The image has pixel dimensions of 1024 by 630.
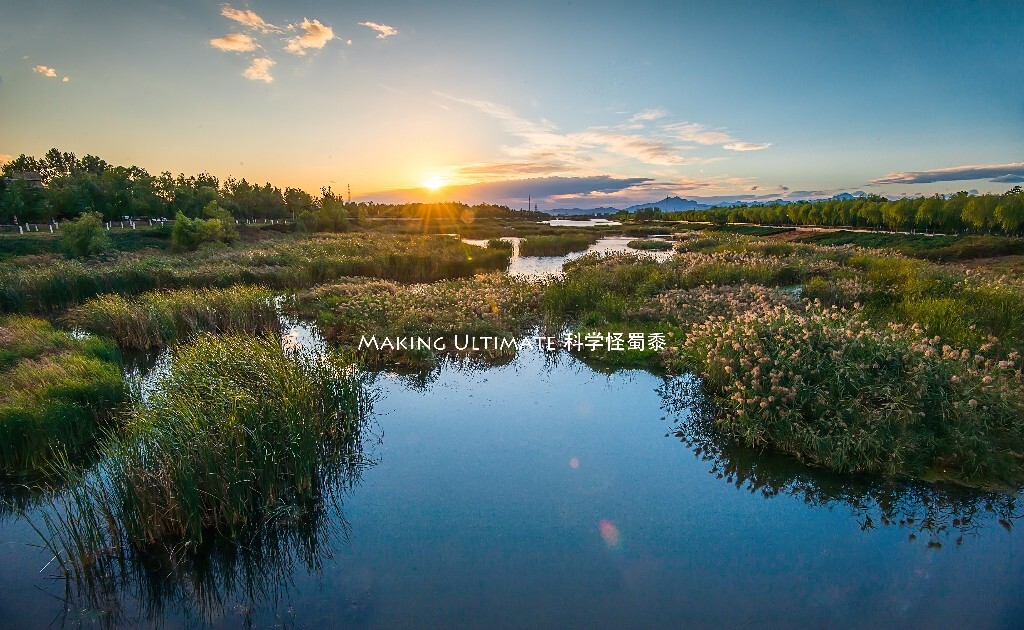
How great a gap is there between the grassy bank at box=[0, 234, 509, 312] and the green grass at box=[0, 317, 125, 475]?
10506mm

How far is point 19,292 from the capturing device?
2067 centimetres

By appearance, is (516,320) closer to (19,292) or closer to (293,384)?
(293,384)

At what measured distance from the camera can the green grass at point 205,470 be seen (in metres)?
6.71

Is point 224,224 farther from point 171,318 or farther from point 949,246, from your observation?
point 949,246

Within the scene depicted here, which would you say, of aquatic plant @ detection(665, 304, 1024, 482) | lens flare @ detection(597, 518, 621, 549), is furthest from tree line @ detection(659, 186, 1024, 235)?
lens flare @ detection(597, 518, 621, 549)

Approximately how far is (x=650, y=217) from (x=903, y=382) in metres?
146

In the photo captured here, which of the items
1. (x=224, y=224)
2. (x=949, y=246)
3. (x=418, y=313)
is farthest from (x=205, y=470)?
(x=949, y=246)

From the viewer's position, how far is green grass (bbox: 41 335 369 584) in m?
6.71

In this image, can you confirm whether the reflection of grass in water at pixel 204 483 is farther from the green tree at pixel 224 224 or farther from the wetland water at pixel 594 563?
the green tree at pixel 224 224

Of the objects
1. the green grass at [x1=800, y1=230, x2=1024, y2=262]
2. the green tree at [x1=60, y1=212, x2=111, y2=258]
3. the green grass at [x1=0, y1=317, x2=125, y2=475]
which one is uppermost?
the green tree at [x1=60, y1=212, x2=111, y2=258]

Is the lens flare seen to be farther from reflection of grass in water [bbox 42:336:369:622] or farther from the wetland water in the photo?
reflection of grass in water [bbox 42:336:369:622]

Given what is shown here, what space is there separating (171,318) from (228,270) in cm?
1149

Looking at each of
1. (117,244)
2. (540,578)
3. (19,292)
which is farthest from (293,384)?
(117,244)

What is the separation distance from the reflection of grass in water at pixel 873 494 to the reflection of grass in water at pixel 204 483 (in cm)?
734
